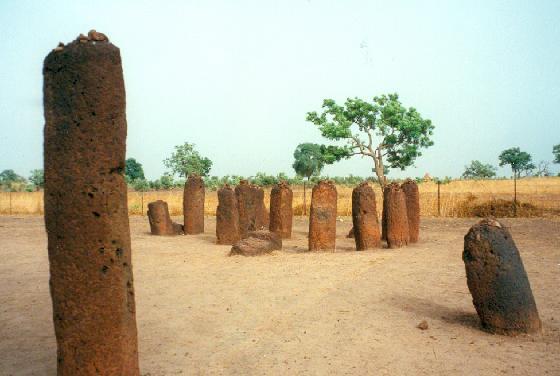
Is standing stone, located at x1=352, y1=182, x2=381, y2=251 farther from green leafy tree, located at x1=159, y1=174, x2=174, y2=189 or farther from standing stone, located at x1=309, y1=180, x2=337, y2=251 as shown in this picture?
green leafy tree, located at x1=159, y1=174, x2=174, y2=189

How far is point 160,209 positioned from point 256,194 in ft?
12.6

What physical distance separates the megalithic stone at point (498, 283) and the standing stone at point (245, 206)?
10289 mm

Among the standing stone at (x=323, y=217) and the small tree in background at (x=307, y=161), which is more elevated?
the small tree in background at (x=307, y=161)

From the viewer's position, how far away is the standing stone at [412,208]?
49.5 feet

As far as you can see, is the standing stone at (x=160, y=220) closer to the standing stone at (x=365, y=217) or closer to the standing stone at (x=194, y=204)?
the standing stone at (x=194, y=204)

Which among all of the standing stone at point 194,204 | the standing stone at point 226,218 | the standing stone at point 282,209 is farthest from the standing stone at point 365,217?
the standing stone at point 194,204

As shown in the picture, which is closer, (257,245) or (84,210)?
(84,210)

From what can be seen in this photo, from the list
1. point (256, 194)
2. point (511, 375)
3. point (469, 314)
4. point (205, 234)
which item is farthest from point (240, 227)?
point (511, 375)

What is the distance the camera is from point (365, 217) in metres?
13.5

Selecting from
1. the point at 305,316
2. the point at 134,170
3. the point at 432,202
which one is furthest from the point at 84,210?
the point at 134,170

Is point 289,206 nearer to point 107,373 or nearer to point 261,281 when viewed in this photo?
point 261,281

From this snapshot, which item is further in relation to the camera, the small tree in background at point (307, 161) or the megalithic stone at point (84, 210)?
the small tree in background at point (307, 161)

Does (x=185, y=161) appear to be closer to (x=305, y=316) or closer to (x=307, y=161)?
(x=307, y=161)

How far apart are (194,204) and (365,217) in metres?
7.35
